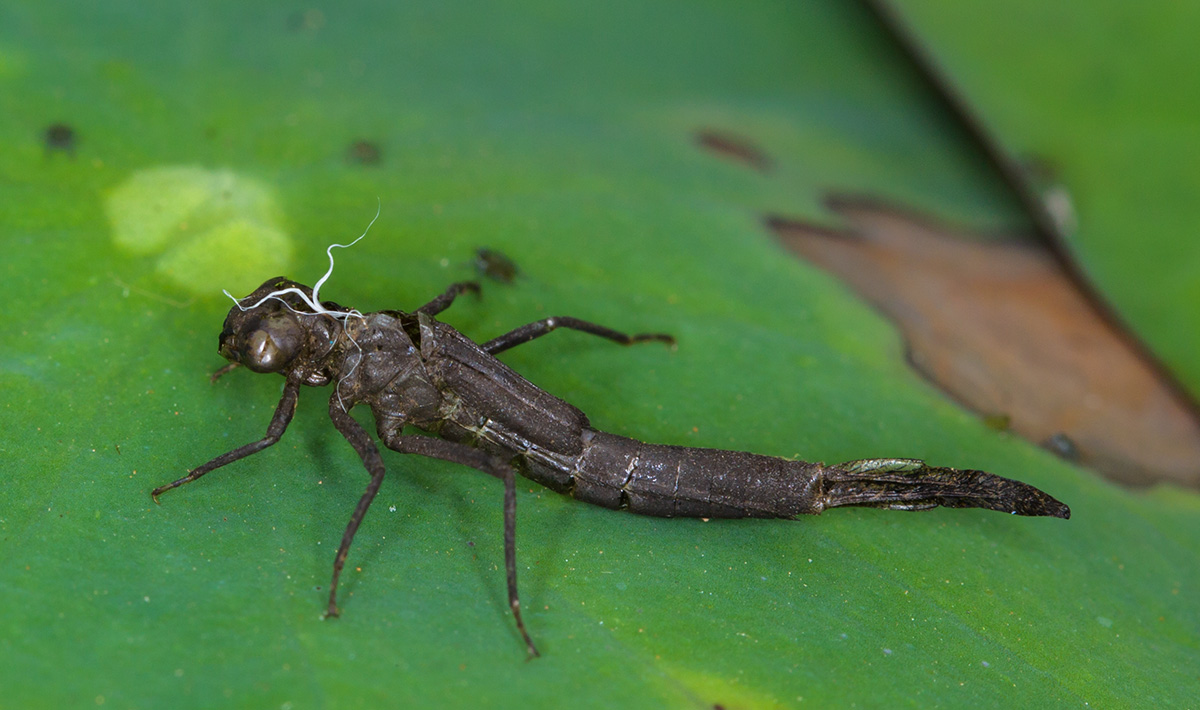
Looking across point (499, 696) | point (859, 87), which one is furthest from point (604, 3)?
point (499, 696)

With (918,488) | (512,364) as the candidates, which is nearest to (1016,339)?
(918,488)

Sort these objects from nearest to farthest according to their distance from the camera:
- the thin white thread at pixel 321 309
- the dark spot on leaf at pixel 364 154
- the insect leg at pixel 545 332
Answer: the thin white thread at pixel 321 309, the insect leg at pixel 545 332, the dark spot on leaf at pixel 364 154

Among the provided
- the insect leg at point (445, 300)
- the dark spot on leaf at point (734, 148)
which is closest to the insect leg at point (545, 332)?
the insect leg at point (445, 300)

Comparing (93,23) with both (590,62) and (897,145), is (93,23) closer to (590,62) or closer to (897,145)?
(590,62)

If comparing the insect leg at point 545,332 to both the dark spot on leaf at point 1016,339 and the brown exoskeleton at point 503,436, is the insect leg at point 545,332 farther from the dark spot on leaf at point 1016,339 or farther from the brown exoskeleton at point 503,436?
the dark spot on leaf at point 1016,339

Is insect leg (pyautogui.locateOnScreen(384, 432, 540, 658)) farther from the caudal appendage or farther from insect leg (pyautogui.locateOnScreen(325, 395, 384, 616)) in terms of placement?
the caudal appendage

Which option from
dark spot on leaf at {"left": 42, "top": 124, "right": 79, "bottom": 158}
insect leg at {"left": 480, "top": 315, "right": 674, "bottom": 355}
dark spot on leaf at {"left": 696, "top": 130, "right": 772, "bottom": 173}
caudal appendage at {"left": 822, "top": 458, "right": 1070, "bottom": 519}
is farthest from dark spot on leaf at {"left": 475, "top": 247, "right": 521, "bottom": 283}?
dark spot on leaf at {"left": 42, "top": 124, "right": 79, "bottom": 158}

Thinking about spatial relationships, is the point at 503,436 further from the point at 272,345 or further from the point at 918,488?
the point at 918,488
